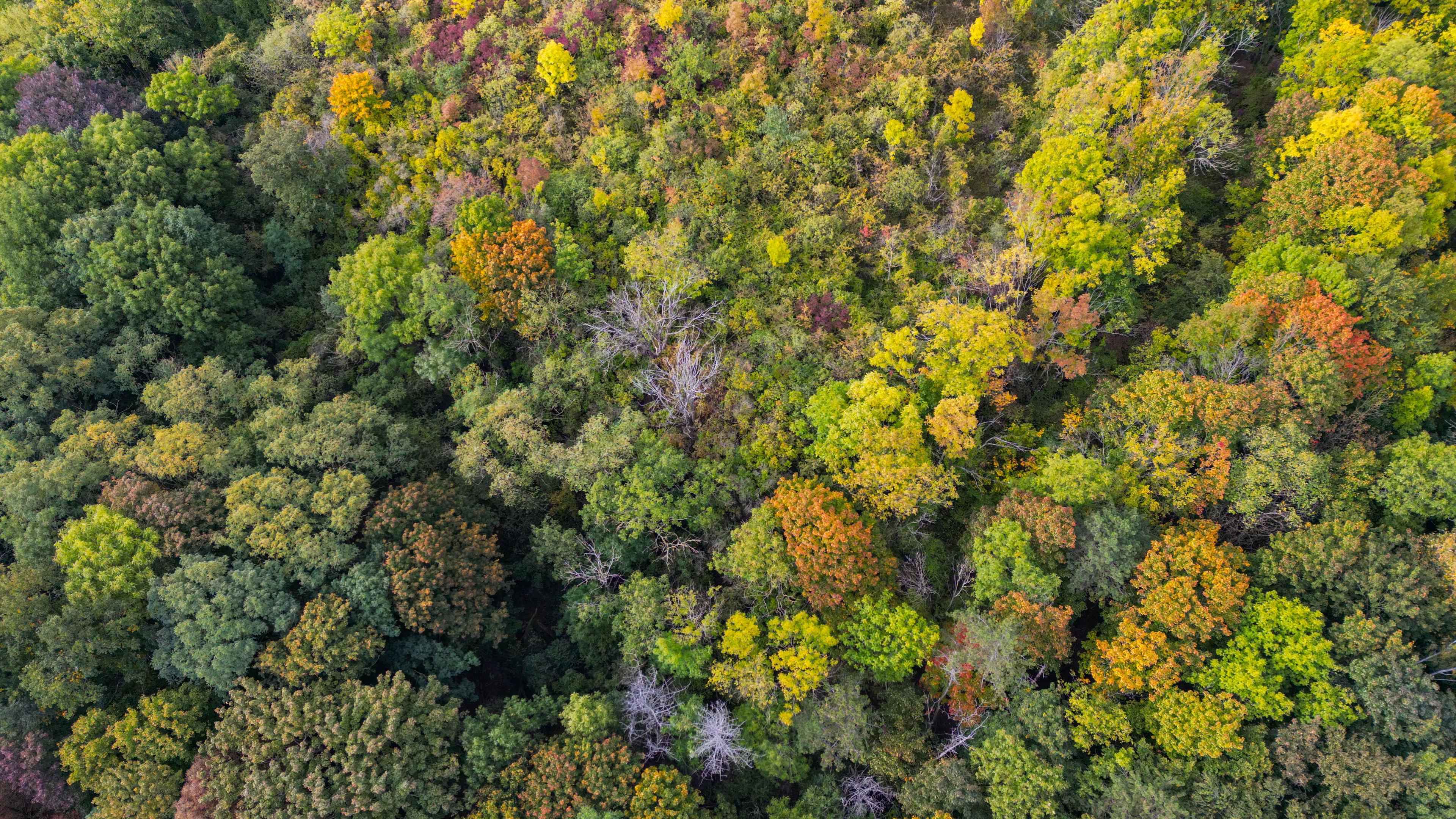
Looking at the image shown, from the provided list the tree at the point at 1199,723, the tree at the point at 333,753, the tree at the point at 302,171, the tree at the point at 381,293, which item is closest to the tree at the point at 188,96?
the tree at the point at 302,171

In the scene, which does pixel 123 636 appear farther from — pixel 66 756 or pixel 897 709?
pixel 897 709

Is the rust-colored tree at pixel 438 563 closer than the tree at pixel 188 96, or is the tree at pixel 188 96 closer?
the rust-colored tree at pixel 438 563

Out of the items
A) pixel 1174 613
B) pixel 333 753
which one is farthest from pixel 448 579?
pixel 1174 613

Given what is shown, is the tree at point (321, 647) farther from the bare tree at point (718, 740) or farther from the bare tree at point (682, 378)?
the bare tree at point (682, 378)

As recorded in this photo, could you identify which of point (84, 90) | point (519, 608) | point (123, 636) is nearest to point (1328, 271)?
point (519, 608)

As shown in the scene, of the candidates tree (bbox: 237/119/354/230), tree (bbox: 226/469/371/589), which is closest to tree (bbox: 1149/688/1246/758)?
tree (bbox: 226/469/371/589)
